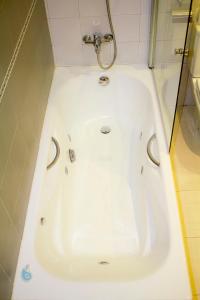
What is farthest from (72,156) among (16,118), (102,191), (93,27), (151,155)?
(93,27)

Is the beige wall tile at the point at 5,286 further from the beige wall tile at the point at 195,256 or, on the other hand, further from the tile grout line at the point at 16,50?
the beige wall tile at the point at 195,256

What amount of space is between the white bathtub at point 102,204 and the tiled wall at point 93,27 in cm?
10

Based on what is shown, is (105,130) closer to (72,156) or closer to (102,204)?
(72,156)

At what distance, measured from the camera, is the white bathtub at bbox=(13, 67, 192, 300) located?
1031 millimetres

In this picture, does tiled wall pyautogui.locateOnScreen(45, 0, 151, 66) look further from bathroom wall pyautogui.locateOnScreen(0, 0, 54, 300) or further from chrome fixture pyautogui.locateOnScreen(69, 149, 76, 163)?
chrome fixture pyautogui.locateOnScreen(69, 149, 76, 163)

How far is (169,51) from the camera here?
1513mm

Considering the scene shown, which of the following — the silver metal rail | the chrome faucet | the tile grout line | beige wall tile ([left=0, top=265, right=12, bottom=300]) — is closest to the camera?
beige wall tile ([left=0, top=265, right=12, bottom=300])

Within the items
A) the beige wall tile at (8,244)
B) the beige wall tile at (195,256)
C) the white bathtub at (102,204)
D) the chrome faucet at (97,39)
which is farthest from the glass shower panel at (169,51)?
the beige wall tile at (8,244)

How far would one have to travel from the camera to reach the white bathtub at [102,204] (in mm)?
1031

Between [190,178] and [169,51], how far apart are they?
819 millimetres

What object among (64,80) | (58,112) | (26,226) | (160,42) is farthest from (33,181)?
(160,42)

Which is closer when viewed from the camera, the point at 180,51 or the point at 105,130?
the point at 180,51

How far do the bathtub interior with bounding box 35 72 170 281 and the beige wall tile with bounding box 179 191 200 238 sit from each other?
0.30 m

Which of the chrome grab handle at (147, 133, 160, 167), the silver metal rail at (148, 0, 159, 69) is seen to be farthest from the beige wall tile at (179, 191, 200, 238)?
the silver metal rail at (148, 0, 159, 69)
